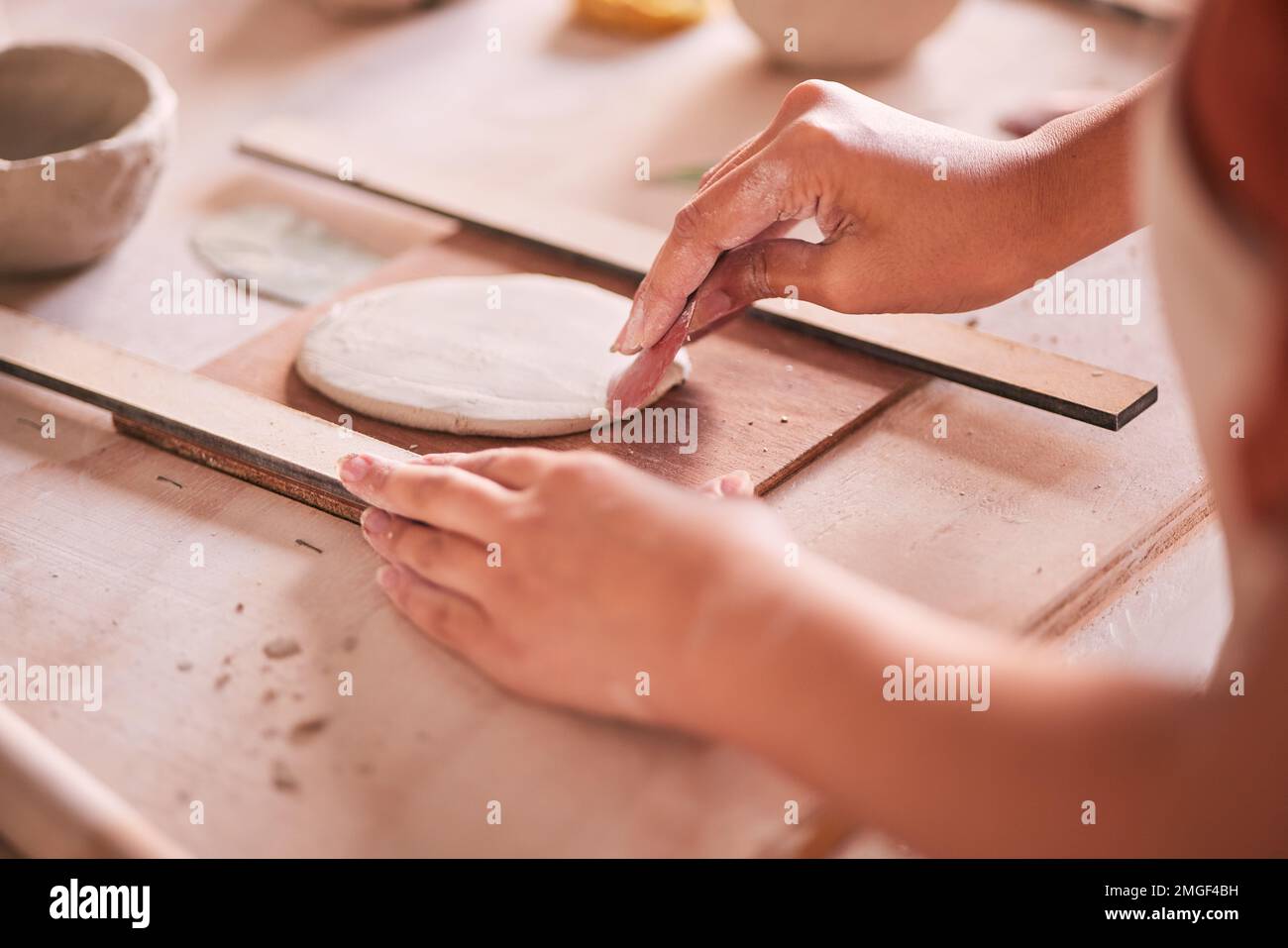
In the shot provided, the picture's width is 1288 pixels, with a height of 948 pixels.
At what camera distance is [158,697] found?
100cm

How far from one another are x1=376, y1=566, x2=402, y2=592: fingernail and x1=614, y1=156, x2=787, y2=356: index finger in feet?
1.20

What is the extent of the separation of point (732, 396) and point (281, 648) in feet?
1.80

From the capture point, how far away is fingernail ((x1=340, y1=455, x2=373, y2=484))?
3.57 feet

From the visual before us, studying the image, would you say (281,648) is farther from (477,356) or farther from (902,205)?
(902,205)

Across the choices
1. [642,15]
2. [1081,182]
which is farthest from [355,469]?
[642,15]

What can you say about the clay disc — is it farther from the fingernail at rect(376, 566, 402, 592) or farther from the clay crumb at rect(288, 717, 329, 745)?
the clay crumb at rect(288, 717, 329, 745)

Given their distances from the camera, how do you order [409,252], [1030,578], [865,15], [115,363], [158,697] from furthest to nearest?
[865,15] < [409,252] < [115,363] < [1030,578] < [158,697]

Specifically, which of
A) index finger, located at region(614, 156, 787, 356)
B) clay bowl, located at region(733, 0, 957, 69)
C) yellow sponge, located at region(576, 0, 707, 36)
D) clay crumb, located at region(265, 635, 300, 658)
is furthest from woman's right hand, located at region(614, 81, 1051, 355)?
yellow sponge, located at region(576, 0, 707, 36)

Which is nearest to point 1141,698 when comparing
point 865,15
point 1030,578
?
point 1030,578

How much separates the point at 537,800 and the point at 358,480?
34 cm

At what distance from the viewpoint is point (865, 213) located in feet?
4.01

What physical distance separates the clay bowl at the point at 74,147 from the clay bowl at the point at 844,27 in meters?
1.01

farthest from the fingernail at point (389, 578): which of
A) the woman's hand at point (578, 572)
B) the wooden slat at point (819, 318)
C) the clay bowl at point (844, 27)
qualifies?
the clay bowl at point (844, 27)

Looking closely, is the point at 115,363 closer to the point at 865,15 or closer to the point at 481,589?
the point at 481,589
